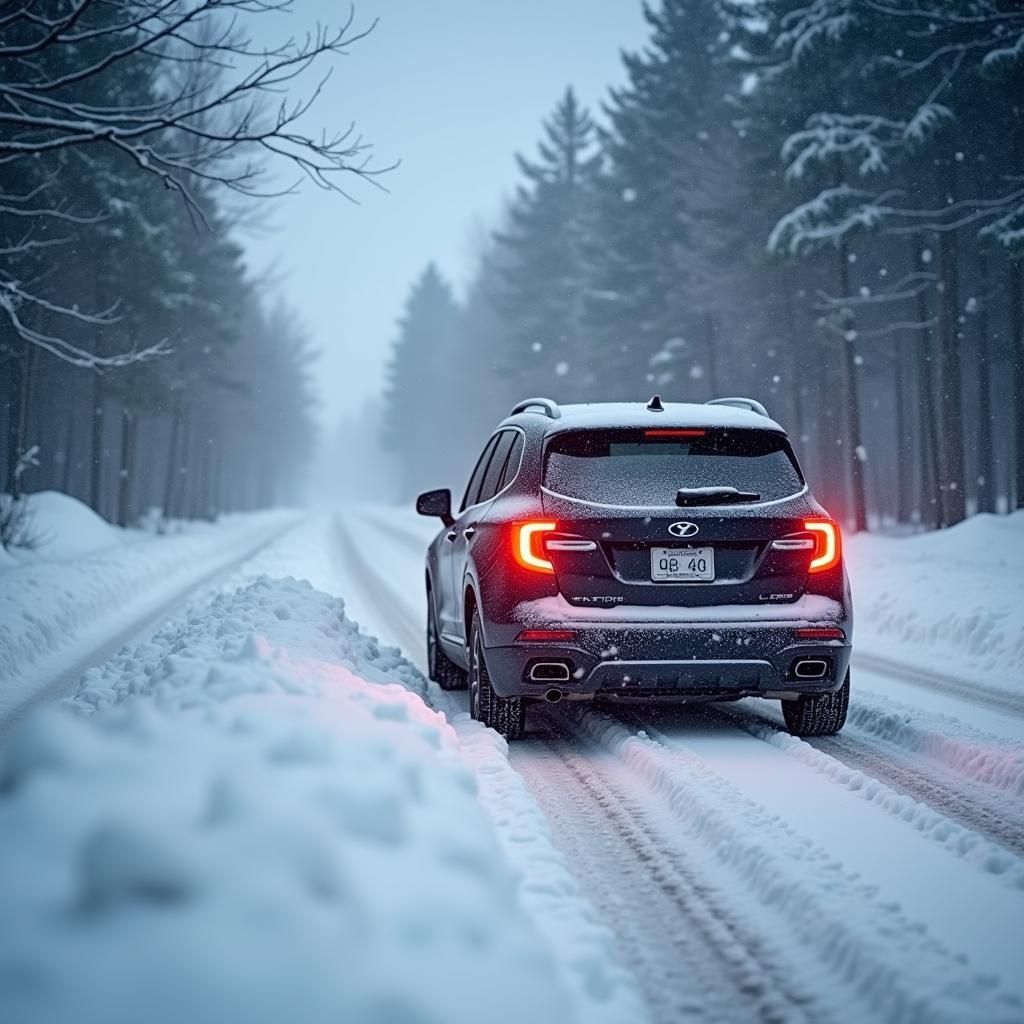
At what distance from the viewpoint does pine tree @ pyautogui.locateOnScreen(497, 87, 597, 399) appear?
4325cm

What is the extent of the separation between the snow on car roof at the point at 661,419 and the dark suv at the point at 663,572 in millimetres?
19

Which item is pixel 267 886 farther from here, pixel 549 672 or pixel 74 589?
pixel 74 589

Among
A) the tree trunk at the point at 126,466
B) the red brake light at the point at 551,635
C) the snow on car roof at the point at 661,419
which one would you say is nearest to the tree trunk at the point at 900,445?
the tree trunk at the point at 126,466

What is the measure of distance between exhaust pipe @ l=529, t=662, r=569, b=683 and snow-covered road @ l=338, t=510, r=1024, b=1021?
1.59 ft

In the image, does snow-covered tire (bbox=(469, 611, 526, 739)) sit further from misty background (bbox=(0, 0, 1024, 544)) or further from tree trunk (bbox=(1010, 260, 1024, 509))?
tree trunk (bbox=(1010, 260, 1024, 509))

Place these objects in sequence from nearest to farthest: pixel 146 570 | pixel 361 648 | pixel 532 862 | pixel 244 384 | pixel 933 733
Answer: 1. pixel 532 862
2. pixel 933 733
3. pixel 361 648
4. pixel 146 570
5. pixel 244 384

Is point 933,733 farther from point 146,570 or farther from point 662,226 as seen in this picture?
point 662,226

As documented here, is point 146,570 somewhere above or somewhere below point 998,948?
above

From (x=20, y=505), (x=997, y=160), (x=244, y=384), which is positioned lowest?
(x=20, y=505)

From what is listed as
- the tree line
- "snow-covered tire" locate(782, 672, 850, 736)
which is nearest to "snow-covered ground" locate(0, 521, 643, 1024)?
"snow-covered tire" locate(782, 672, 850, 736)

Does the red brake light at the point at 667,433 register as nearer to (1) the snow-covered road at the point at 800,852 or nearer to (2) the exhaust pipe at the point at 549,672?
(2) the exhaust pipe at the point at 549,672

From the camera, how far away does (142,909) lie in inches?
86.5

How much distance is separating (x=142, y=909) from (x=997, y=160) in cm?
2684

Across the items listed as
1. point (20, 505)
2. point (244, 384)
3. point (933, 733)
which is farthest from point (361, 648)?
point (244, 384)
